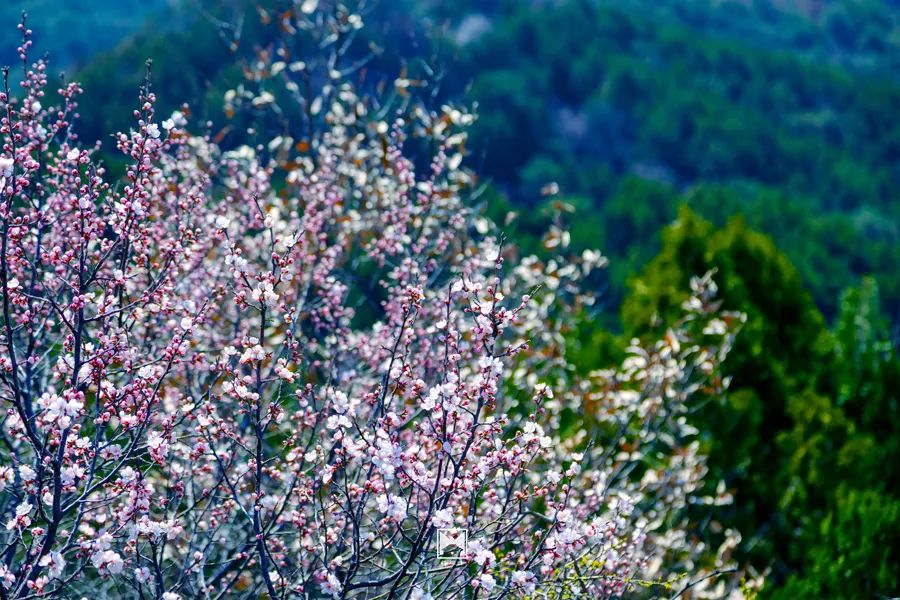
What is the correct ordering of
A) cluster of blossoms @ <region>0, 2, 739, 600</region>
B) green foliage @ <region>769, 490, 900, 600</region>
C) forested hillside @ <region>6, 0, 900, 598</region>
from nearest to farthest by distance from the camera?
cluster of blossoms @ <region>0, 2, 739, 600</region>
green foliage @ <region>769, 490, 900, 600</region>
forested hillside @ <region>6, 0, 900, 598</region>

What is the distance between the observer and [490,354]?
150 inches

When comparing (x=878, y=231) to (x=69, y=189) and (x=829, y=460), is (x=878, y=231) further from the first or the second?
(x=69, y=189)

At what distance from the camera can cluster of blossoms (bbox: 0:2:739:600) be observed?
3822mm

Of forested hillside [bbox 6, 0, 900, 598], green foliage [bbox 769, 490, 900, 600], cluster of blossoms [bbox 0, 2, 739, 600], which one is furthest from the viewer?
forested hillside [bbox 6, 0, 900, 598]

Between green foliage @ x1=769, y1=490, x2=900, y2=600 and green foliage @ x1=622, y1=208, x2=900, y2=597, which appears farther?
green foliage @ x1=622, y1=208, x2=900, y2=597

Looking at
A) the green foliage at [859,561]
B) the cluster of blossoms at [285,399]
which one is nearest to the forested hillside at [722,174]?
the green foliage at [859,561]

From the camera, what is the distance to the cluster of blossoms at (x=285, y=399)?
3822 millimetres

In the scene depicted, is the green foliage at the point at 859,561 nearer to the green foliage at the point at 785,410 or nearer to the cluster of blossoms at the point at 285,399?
the green foliage at the point at 785,410

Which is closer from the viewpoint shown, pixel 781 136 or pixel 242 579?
pixel 242 579

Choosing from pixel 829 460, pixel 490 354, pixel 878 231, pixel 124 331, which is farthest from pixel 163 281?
pixel 878 231

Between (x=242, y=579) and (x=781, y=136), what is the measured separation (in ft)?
232

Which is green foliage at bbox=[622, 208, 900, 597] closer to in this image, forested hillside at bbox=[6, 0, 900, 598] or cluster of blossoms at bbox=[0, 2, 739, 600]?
forested hillside at bbox=[6, 0, 900, 598]

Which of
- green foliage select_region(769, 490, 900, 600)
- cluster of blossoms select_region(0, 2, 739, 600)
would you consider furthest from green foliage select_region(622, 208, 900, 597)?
cluster of blossoms select_region(0, 2, 739, 600)

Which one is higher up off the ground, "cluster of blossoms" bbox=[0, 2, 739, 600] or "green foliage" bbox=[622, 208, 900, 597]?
"green foliage" bbox=[622, 208, 900, 597]
